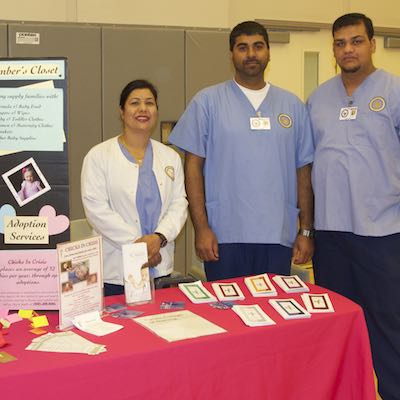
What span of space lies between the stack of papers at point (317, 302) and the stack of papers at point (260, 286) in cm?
12

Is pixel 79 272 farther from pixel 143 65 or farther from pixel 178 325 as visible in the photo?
pixel 143 65

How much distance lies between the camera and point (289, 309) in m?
1.88

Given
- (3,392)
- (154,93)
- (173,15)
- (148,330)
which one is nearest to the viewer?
(3,392)

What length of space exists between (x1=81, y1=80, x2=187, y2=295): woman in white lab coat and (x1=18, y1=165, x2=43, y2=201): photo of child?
1.84 feet

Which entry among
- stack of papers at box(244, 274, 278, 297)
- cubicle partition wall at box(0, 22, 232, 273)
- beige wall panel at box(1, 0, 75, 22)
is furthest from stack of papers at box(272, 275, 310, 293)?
beige wall panel at box(1, 0, 75, 22)

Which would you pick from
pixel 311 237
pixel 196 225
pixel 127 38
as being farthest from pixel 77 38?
pixel 311 237

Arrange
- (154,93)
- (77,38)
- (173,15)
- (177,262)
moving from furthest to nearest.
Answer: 1. (173,15)
2. (177,262)
3. (77,38)
4. (154,93)

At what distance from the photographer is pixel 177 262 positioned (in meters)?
4.19

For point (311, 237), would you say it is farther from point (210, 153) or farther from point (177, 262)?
point (177, 262)

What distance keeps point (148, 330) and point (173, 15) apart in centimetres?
330

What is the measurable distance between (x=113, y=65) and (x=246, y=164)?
174cm

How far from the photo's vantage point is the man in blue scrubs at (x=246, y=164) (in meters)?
2.61

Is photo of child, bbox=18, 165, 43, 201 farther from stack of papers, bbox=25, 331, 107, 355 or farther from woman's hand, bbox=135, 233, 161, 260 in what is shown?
woman's hand, bbox=135, 233, 161, 260

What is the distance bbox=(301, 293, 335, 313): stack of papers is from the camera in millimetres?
1905
